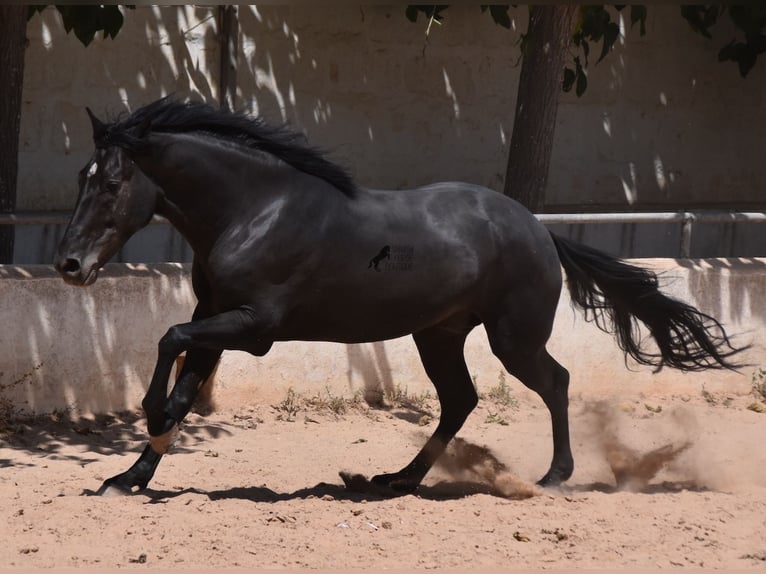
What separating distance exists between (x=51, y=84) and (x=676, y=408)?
517 centimetres

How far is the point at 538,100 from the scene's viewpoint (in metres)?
8.67

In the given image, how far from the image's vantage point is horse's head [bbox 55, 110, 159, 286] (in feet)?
17.7

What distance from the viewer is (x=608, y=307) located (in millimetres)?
6723

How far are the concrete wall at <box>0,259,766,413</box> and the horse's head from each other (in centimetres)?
195

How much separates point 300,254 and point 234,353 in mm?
2227

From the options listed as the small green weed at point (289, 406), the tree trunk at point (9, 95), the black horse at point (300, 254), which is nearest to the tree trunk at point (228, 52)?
the tree trunk at point (9, 95)

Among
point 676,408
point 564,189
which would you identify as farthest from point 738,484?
point 564,189

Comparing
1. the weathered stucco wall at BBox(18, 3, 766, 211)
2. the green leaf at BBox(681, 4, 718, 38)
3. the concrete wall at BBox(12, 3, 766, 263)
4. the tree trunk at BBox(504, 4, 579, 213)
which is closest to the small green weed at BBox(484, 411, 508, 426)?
the tree trunk at BBox(504, 4, 579, 213)

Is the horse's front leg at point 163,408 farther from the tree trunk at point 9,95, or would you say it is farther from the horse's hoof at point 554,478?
the tree trunk at point 9,95

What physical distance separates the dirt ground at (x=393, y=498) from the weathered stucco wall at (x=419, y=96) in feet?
10.2

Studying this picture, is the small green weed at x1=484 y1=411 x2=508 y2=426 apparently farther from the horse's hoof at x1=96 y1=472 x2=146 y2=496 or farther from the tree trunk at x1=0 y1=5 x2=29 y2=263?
the tree trunk at x1=0 y1=5 x2=29 y2=263

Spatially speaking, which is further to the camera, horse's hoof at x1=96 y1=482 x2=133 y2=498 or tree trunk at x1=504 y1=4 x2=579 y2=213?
tree trunk at x1=504 y1=4 x2=579 y2=213

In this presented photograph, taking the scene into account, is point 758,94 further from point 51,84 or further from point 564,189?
point 51,84

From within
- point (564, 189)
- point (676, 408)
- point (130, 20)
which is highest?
point (130, 20)
